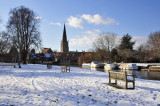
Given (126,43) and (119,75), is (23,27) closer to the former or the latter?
(119,75)

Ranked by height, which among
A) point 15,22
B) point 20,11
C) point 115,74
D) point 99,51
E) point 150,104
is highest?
point 20,11

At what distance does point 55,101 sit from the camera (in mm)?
5133

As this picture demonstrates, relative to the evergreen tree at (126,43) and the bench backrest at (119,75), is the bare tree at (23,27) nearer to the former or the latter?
the bench backrest at (119,75)

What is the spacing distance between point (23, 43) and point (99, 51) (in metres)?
32.3

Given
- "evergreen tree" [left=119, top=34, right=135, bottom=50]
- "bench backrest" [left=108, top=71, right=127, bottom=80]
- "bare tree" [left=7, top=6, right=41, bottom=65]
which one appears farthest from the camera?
"evergreen tree" [left=119, top=34, right=135, bottom=50]

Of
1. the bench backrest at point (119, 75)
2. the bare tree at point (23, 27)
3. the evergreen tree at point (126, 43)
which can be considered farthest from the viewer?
the evergreen tree at point (126, 43)

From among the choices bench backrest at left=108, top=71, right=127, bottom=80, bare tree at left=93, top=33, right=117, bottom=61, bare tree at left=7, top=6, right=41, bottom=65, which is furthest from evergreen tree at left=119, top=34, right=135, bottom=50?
bench backrest at left=108, top=71, right=127, bottom=80

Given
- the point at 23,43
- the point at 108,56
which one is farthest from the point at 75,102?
the point at 108,56

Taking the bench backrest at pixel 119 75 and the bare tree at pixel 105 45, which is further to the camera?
the bare tree at pixel 105 45

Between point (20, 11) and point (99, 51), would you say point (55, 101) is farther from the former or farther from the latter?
point (99, 51)

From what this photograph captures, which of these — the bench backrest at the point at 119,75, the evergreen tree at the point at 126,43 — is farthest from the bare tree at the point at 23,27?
the evergreen tree at the point at 126,43

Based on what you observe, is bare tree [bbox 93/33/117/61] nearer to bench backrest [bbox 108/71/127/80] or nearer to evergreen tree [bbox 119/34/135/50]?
evergreen tree [bbox 119/34/135/50]

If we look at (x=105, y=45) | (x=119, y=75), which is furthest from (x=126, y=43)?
(x=119, y=75)

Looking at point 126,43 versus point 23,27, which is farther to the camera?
point 126,43
